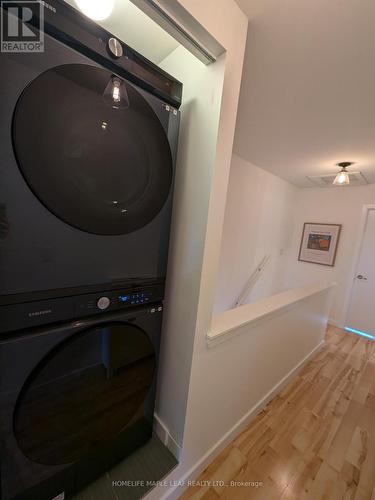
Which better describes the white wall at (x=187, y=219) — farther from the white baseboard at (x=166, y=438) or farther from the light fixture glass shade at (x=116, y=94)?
the light fixture glass shade at (x=116, y=94)

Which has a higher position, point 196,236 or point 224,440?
point 196,236

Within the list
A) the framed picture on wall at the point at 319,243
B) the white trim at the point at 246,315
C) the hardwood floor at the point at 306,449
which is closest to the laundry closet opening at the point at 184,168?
the white trim at the point at 246,315

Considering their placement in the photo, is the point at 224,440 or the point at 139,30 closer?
the point at 139,30

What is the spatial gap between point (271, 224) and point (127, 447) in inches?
127

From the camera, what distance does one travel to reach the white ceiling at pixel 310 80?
0.85 m

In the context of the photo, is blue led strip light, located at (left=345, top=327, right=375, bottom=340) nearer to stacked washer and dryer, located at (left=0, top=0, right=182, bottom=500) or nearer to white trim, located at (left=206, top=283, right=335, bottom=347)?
white trim, located at (left=206, top=283, right=335, bottom=347)

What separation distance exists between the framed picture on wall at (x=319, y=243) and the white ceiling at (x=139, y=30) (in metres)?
3.46

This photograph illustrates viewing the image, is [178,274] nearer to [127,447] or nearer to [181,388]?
[181,388]

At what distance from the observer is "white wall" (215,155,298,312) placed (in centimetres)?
271

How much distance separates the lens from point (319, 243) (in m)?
3.51

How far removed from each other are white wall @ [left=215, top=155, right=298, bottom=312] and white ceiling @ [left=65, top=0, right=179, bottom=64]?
1.64 meters

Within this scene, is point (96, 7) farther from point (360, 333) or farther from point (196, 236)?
point (360, 333)

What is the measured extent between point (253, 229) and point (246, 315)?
2077mm

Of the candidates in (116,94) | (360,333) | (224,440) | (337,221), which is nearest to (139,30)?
(116,94)
